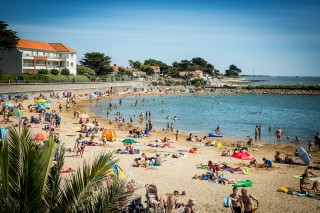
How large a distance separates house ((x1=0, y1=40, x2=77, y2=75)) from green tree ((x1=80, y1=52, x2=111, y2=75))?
1532 centimetres

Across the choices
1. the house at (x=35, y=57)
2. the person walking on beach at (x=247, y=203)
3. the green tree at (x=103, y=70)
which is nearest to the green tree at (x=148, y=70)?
the green tree at (x=103, y=70)

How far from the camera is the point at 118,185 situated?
3586mm

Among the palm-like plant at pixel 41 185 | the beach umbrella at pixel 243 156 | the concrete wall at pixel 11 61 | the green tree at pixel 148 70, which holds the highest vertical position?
the green tree at pixel 148 70

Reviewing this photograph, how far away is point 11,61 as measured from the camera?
5766cm

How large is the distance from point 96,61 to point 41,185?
85.9 metres

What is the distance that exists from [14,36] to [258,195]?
50.6 m

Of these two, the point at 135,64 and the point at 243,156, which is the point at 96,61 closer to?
the point at 135,64

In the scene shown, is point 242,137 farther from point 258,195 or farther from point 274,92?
point 274,92

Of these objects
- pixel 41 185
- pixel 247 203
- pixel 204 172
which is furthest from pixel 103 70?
pixel 41 185

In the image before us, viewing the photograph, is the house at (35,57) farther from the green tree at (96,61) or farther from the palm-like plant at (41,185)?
the palm-like plant at (41,185)

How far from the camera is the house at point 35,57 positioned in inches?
2266

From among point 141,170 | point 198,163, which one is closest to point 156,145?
point 198,163

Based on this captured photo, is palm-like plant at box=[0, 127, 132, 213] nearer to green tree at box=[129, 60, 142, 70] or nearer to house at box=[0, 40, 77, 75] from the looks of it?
house at box=[0, 40, 77, 75]

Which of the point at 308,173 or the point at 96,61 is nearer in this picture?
the point at 308,173
